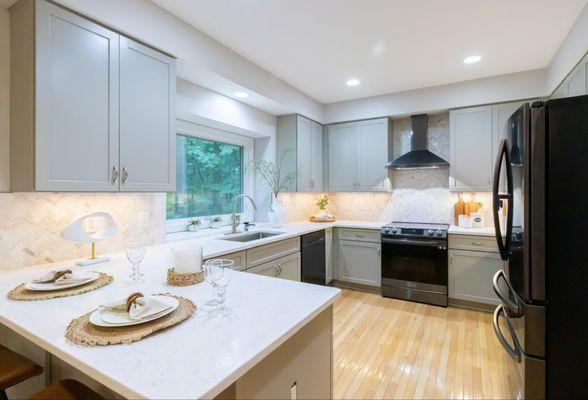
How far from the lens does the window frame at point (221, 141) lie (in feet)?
9.47

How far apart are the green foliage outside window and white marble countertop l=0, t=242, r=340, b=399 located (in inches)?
59.4

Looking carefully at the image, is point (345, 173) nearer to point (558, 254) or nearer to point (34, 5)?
point (558, 254)

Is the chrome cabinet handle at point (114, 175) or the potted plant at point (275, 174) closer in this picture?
the chrome cabinet handle at point (114, 175)

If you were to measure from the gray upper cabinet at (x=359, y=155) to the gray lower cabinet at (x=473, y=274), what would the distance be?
48.0 inches

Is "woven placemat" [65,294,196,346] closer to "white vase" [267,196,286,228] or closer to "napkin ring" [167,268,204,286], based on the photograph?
"napkin ring" [167,268,204,286]

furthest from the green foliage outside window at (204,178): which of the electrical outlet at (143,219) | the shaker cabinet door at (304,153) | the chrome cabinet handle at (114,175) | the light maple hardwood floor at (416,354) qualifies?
the light maple hardwood floor at (416,354)

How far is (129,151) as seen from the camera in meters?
1.91

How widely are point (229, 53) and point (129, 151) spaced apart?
1.31 metres

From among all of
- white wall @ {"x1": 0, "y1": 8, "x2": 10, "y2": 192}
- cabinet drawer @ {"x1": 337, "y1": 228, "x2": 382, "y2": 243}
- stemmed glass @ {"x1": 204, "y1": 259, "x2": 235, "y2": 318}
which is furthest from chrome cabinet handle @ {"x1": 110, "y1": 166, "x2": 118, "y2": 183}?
cabinet drawer @ {"x1": 337, "y1": 228, "x2": 382, "y2": 243}

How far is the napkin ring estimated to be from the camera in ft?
4.67

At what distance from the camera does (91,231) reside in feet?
6.41

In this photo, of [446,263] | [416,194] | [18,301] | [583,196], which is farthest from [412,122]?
[18,301]

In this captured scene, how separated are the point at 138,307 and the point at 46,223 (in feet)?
4.13

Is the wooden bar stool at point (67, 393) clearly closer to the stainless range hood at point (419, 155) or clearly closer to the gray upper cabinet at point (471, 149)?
the stainless range hood at point (419, 155)
